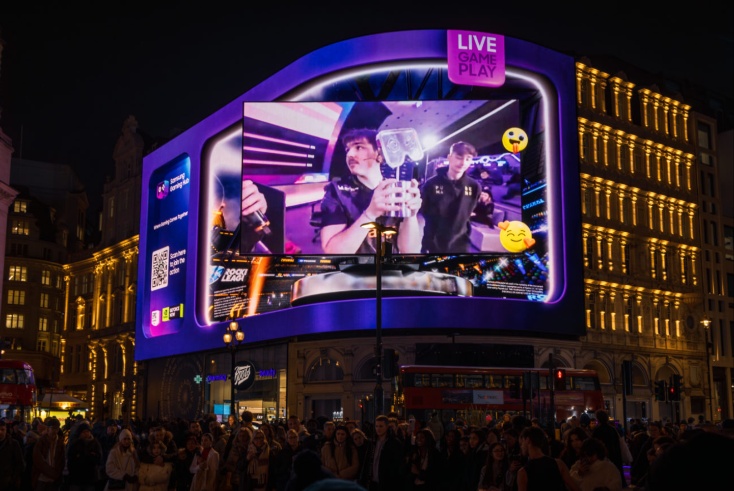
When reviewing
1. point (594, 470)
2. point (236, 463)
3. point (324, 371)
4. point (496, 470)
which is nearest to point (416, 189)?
point (324, 371)

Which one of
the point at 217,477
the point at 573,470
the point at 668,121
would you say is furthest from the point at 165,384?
the point at 573,470

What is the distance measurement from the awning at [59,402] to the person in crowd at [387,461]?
1880 inches

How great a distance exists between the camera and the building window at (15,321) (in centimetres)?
9769

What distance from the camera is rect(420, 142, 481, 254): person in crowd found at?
52.3m

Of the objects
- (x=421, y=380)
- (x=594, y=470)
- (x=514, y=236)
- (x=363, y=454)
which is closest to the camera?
(x=594, y=470)

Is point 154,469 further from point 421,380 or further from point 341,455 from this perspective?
point 421,380

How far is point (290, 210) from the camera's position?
176 feet

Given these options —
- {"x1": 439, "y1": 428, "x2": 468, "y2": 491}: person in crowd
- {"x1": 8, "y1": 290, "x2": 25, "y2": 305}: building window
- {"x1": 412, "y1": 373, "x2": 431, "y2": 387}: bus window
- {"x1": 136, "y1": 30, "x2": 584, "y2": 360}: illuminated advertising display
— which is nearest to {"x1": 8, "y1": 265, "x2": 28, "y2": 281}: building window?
{"x1": 8, "y1": 290, "x2": 25, "y2": 305}: building window

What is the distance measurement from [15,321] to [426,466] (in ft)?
297

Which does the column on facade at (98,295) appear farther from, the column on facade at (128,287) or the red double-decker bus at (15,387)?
the red double-decker bus at (15,387)

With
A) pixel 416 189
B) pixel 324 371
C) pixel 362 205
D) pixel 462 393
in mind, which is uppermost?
pixel 416 189

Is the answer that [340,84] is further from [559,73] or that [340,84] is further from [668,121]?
[668,121]

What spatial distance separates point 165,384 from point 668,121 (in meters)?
41.3

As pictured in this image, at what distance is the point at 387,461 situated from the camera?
14719mm
